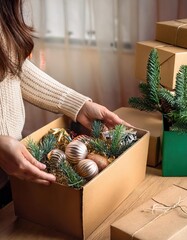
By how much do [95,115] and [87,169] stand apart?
0.80ft

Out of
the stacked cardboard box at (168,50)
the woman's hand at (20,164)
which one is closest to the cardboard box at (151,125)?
the stacked cardboard box at (168,50)

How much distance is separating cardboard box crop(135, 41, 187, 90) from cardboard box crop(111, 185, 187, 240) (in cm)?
43

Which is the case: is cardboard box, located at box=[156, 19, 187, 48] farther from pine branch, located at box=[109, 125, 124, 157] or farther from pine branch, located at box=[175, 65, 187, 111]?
pine branch, located at box=[109, 125, 124, 157]

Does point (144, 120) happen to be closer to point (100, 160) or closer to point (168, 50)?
point (168, 50)

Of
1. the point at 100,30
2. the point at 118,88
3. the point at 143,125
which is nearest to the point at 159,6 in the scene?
the point at 100,30

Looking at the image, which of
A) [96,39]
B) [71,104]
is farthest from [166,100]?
[96,39]

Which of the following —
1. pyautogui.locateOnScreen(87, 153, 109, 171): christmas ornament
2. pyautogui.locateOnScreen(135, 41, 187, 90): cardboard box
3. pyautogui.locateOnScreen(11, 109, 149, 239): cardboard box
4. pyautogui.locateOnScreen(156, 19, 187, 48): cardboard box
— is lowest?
pyautogui.locateOnScreen(11, 109, 149, 239): cardboard box

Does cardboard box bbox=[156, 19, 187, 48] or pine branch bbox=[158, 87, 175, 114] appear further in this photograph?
cardboard box bbox=[156, 19, 187, 48]

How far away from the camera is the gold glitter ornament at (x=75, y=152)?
81cm

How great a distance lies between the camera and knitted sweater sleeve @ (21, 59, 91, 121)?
1000 mm

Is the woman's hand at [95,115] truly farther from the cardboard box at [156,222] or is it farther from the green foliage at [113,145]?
the cardboard box at [156,222]

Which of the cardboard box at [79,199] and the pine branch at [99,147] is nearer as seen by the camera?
the cardboard box at [79,199]

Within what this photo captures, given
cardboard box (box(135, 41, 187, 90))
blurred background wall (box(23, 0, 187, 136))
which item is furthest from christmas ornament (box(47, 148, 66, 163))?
blurred background wall (box(23, 0, 187, 136))

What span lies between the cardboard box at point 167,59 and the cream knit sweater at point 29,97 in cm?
25
